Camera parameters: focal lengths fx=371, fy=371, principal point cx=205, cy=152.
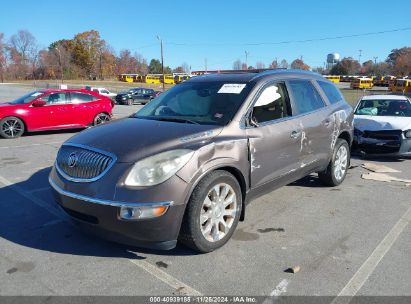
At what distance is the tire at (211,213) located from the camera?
3.35 meters

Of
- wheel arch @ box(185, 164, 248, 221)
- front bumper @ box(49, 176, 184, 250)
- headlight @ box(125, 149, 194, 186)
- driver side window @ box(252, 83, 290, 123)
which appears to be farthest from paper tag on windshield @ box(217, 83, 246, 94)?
front bumper @ box(49, 176, 184, 250)

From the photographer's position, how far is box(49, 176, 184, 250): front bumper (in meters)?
3.14

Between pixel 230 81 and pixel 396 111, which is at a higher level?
pixel 230 81

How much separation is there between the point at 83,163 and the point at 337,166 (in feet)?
13.4

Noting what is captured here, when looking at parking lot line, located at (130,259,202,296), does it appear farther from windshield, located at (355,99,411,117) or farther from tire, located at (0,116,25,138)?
tire, located at (0,116,25,138)

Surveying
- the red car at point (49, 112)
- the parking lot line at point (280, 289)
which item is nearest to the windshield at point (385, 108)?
the parking lot line at point (280, 289)

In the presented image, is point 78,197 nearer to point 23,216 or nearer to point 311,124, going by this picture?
point 23,216

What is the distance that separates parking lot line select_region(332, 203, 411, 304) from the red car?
34.2 ft

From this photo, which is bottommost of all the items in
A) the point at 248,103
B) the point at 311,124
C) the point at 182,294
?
the point at 182,294

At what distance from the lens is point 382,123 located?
8195 millimetres

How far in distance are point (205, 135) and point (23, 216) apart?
257cm

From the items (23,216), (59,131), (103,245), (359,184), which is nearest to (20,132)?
(59,131)

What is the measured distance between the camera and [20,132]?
1131 centimetres

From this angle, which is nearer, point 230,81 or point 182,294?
point 182,294
